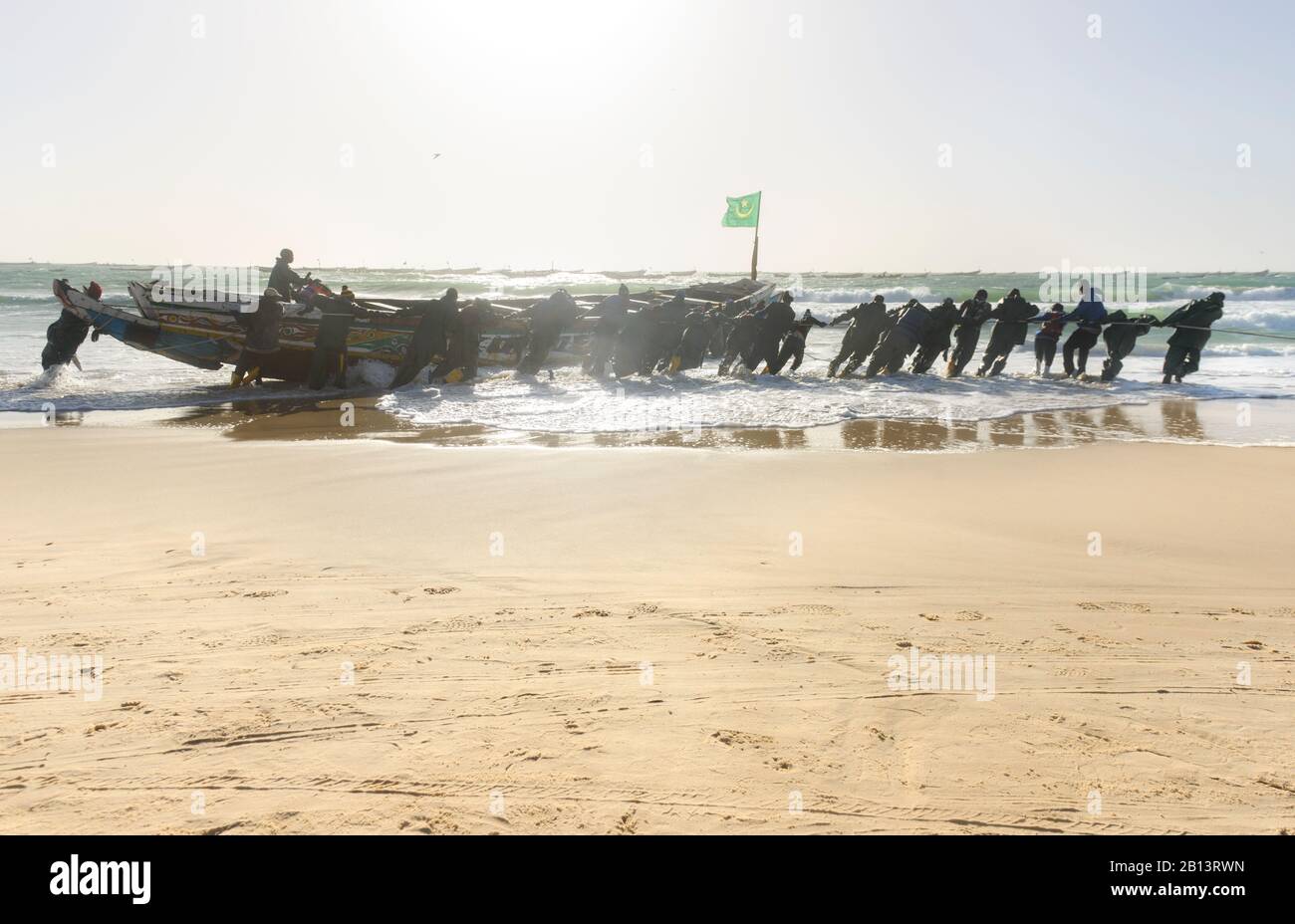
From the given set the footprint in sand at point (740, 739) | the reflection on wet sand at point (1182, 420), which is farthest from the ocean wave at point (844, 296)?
the footprint in sand at point (740, 739)

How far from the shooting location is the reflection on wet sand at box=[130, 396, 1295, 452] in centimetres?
1141

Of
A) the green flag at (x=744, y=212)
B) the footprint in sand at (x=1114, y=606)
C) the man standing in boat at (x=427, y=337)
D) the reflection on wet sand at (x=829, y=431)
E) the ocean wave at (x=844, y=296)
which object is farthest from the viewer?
the ocean wave at (x=844, y=296)

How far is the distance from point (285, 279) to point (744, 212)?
22191mm

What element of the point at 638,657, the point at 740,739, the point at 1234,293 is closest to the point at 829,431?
the point at 638,657

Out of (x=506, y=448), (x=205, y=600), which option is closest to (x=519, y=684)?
(x=205, y=600)

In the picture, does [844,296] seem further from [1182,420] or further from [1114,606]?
[1114,606]

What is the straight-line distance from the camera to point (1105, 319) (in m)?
19.2

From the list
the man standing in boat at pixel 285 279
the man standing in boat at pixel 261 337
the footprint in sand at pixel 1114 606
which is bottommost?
the footprint in sand at pixel 1114 606

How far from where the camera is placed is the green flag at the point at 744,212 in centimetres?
3588

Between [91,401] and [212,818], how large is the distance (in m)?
14.4

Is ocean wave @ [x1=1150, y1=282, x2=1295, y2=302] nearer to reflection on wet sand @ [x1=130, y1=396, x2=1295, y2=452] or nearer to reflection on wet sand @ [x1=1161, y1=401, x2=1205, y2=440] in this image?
reflection on wet sand @ [x1=1161, y1=401, x2=1205, y2=440]

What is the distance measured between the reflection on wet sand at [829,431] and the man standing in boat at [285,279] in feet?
11.8

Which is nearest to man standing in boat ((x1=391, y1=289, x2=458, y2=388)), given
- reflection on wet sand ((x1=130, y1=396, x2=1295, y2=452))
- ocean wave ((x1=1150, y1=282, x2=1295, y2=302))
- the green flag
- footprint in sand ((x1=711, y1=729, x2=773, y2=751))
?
reflection on wet sand ((x1=130, y1=396, x2=1295, y2=452))

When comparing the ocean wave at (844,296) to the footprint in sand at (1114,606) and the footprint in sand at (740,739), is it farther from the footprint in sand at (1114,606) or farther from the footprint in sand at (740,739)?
the footprint in sand at (740,739)
